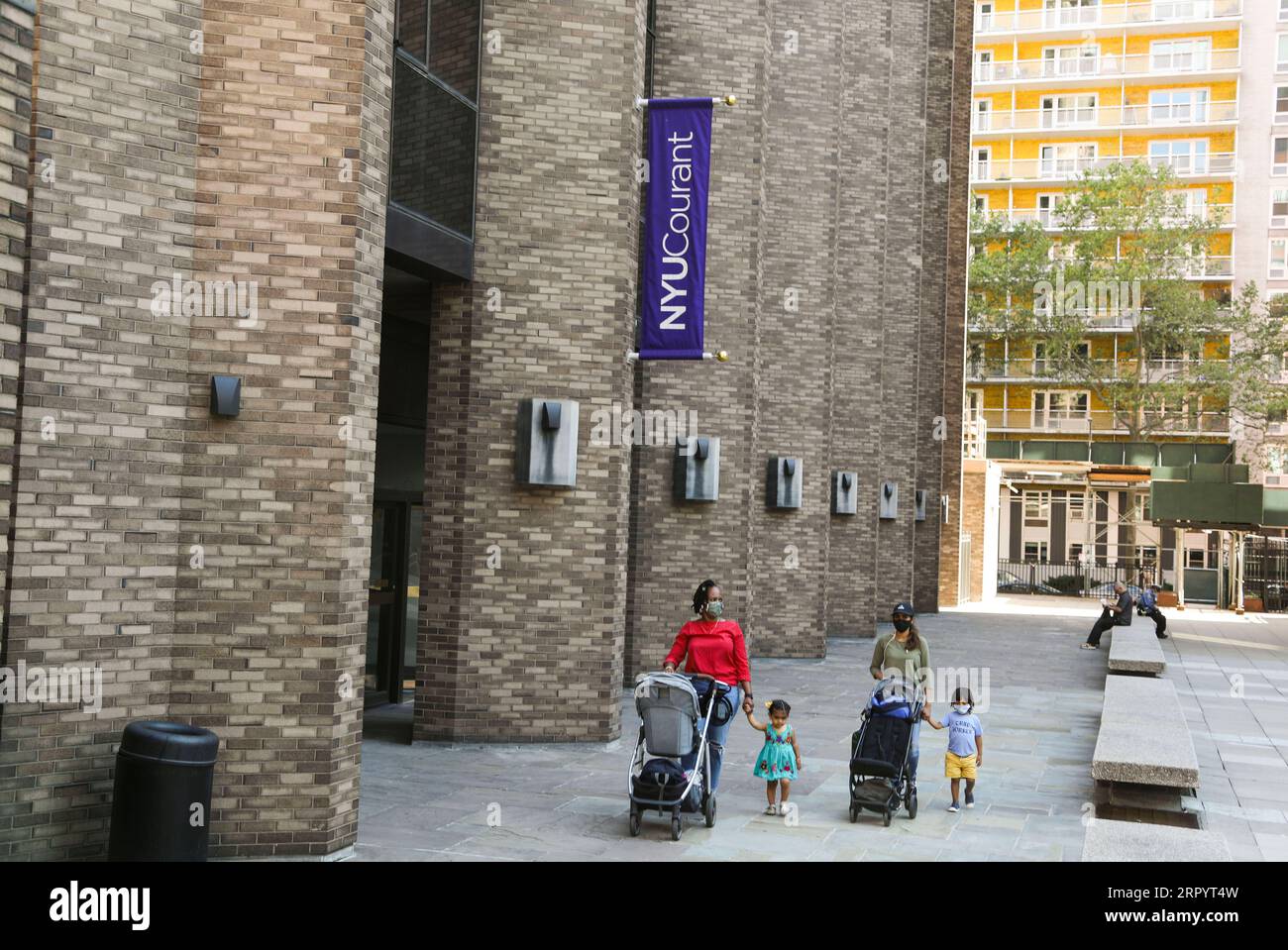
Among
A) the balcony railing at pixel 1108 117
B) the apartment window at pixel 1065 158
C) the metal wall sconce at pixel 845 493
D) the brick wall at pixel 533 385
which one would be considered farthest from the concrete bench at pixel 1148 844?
the balcony railing at pixel 1108 117

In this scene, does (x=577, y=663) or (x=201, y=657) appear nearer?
(x=201, y=657)

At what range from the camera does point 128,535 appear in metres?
7.52

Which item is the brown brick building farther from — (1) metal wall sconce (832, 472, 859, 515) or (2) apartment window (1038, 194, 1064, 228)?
(2) apartment window (1038, 194, 1064, 228)

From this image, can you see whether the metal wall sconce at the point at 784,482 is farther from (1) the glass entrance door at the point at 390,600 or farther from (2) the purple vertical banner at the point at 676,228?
(2) the purple vertical banner at the point at 676,228

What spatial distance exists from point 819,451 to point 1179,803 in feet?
40.0

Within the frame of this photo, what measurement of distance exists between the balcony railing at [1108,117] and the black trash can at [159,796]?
57405 mm

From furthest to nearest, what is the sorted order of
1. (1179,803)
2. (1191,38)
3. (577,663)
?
1. (1191,38)
2. (577,663)
3. (1179,803)

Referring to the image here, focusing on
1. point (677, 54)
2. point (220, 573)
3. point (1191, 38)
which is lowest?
point (220, 573)

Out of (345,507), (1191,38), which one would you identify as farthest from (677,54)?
(1191,38)

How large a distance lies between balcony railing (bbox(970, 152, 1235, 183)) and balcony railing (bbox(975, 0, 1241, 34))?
243 inches

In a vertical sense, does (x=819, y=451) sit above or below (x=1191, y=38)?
below

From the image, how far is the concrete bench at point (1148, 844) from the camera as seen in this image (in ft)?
23.4

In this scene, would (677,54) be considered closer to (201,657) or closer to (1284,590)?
(201,657)

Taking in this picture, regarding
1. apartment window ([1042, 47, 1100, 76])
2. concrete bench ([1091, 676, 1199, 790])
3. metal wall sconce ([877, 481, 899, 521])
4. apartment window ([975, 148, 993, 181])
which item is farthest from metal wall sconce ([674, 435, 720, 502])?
apartment window ([1042, 47, 1100, 76])
